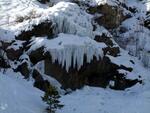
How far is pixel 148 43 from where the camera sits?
598 inches

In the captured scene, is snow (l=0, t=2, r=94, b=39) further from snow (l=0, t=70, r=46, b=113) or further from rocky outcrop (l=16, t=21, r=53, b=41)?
snow (l=0, t=70, r=46, b=113)

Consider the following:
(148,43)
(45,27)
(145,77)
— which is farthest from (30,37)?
(148,43)

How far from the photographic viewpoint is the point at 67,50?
38.4ft

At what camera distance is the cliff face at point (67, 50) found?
38.5 ft

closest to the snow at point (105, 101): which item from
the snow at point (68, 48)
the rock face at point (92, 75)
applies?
the rock face at point (92, 75)

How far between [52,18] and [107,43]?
6.55ft

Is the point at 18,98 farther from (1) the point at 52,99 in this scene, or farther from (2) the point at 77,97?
(2) the point at 77,97

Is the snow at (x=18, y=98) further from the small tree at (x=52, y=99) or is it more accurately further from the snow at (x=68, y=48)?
the snow at (x=68, y=48)

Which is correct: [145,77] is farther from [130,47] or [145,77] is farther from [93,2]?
[93,2]

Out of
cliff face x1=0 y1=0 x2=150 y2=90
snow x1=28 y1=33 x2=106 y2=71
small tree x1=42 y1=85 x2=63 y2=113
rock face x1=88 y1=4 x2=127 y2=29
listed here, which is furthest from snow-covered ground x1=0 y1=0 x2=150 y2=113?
rock face x1=88 y1=4 x2=127 y2=29

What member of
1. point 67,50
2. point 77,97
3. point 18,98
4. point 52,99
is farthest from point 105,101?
point 18,98

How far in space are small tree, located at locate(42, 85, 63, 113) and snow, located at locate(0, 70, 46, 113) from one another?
0.25 m

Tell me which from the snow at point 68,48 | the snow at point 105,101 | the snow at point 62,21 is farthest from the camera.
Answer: the snow at point 62,21

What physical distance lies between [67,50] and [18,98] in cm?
293
